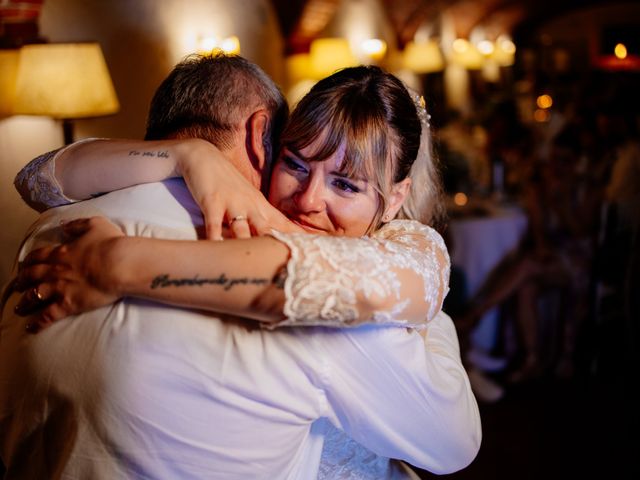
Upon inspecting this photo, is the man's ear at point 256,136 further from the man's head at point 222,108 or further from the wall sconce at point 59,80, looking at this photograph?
the wall sconce at point 59,80

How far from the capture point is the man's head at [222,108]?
4.26 ft

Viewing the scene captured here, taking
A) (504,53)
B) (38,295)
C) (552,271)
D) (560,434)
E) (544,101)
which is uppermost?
(38,295)

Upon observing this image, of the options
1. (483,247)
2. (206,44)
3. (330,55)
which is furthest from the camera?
(330,55)

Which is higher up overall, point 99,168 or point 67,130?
point 99,168

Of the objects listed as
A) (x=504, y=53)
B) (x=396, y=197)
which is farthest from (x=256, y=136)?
(x=504, y=53)

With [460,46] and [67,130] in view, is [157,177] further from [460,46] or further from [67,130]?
[460,46]

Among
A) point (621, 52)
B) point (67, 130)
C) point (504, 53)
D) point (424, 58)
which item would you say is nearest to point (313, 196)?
point (67, 130)

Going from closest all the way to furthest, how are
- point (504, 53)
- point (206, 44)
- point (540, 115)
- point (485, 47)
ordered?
point (206, 44) < point (540, 115) < point (485, 47) < point (504, 53)

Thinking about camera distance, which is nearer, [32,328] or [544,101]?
[32,328]

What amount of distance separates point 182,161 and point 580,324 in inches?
159

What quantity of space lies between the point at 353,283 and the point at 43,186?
0.66m

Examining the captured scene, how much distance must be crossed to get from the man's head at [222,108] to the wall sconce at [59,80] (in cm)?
192

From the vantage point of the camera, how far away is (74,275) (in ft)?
3.34

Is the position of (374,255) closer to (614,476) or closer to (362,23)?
(614,476)
